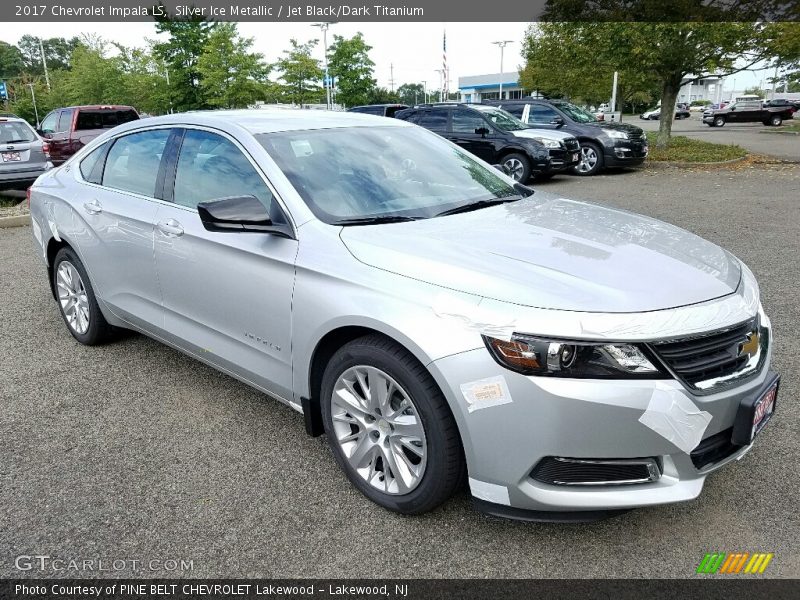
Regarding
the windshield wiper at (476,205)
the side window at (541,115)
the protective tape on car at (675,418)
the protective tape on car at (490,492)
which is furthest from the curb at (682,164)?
the protective tape on car at (490,492)

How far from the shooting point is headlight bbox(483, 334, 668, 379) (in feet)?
7.17

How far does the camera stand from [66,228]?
4531 mm

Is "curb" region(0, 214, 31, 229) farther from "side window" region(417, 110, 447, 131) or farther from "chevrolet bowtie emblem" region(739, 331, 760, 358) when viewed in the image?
"chevrolet bowtie emblem" region(739, 331, 760, 358)

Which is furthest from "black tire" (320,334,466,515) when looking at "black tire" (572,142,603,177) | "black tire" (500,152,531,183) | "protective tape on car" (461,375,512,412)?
"black tire" (572,142,603,177)

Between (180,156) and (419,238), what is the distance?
1766 millimetres

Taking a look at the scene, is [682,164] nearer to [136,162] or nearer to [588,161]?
[588,161]

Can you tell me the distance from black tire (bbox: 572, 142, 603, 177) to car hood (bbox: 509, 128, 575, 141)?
1.10 meters

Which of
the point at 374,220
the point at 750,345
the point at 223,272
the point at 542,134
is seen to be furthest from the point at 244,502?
the point at 542,134

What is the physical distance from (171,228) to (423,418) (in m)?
1.95

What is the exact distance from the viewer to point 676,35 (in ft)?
52.9

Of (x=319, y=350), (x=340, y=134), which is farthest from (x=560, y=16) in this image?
(x=319, y=350)

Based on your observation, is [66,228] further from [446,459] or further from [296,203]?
[446,459]

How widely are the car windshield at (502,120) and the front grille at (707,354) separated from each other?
38.9 feet

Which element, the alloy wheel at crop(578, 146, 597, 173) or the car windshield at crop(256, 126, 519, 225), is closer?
the car windshield at crop(256, 126, 519, 225)
